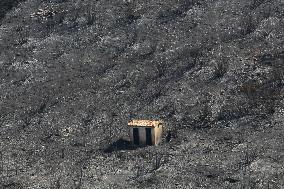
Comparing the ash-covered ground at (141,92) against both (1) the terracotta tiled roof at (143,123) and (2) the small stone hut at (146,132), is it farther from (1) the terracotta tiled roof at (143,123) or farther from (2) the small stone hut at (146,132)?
(1) the terracotta tiled roof at (143,123)

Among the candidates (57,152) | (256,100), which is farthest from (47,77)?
(256,100)

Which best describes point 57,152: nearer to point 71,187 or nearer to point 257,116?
point 71,187

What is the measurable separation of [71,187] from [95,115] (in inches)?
200

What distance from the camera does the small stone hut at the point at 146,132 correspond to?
772 inches

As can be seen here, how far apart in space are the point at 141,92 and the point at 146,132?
3.82 m

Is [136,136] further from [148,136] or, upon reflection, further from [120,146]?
[120,146]

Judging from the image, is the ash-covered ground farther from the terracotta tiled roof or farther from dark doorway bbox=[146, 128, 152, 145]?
the terracotta tiled roof

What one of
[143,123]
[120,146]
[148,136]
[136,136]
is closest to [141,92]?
[143,123]

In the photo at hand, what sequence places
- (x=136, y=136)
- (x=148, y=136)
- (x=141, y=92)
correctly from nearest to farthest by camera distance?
(x=148, y=136)
(x=136, y=136)
(x=141, y=92)

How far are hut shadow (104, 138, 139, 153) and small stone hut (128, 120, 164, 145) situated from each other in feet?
0.77

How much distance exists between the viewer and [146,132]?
19672 mm

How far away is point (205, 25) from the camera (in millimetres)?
26859

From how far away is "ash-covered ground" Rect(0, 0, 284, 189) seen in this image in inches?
719

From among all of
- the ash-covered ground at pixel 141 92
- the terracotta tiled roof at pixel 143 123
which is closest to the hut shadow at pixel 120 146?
the ash-covered ground at pixel 141 92
